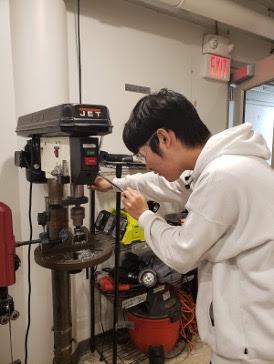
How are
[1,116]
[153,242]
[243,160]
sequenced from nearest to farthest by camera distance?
1. [243,160]
2. [153,242]
3. [1,116]

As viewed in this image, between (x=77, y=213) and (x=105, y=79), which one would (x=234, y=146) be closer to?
(x=77, y=213)

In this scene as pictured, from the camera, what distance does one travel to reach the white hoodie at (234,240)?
32.3 inches

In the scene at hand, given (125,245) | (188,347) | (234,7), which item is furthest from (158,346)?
(234,7)

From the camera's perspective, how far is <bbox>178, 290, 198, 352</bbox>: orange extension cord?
6.84 feet

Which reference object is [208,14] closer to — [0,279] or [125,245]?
[125,245]

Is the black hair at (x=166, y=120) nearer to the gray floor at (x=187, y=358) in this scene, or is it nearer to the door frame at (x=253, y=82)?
the gray floor at (x=187, y=358)

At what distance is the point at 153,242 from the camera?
966mm

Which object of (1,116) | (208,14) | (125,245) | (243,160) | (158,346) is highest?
(208,14)

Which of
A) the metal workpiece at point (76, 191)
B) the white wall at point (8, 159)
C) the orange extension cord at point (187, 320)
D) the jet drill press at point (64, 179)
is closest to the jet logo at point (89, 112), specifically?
the jet drill press at point (64, 179)

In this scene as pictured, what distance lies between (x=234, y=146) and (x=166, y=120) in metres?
0.23

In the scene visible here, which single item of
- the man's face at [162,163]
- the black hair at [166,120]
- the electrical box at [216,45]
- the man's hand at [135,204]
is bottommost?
the man's hand at [135,204]

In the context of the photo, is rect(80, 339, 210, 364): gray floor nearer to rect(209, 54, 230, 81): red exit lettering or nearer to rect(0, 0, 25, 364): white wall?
rect(0, 0, 25, 364): white wall

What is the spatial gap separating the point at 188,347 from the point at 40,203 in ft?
4.86

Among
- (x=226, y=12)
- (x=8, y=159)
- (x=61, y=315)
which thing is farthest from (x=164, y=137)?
(x=226, y=12)
